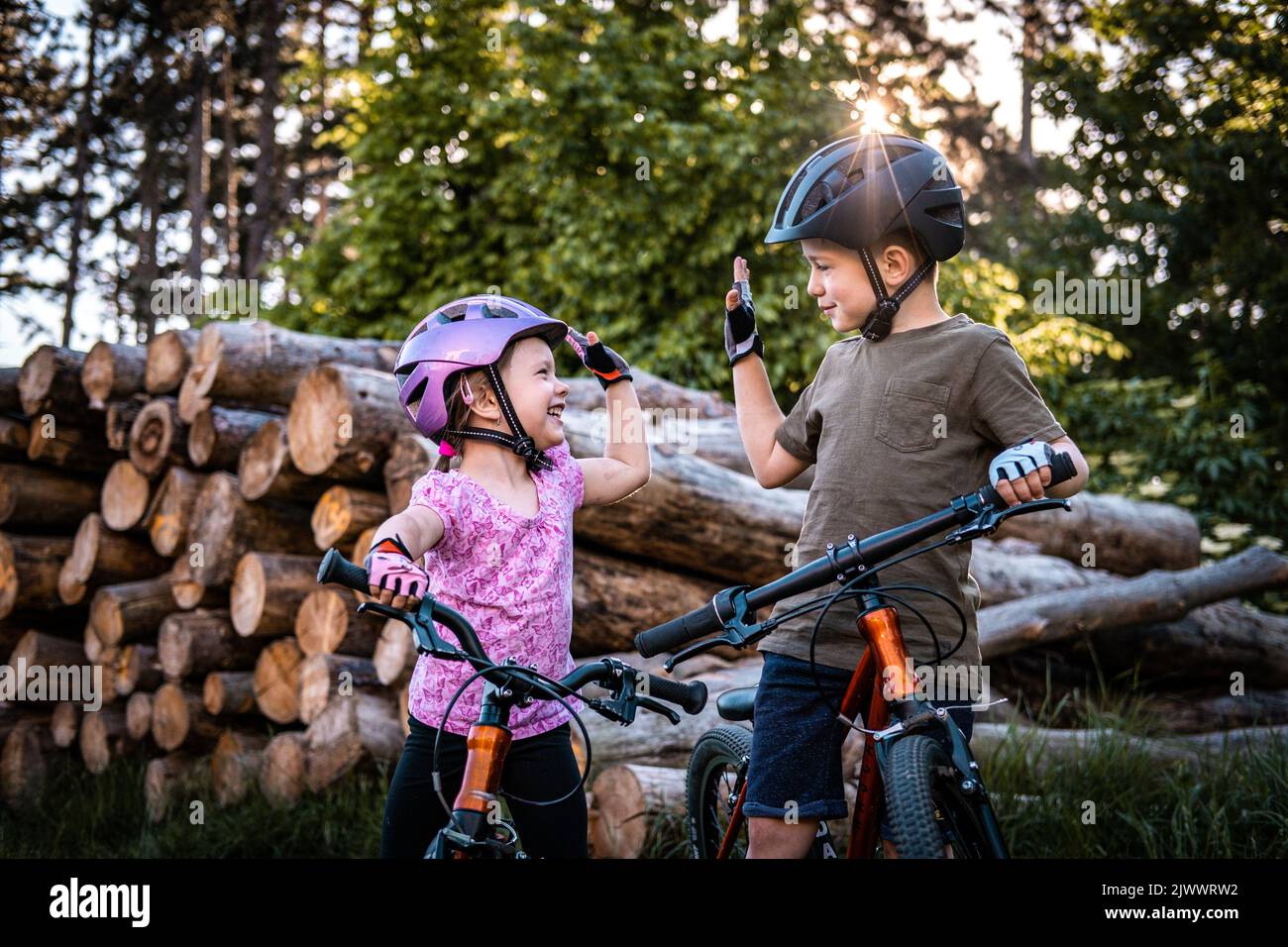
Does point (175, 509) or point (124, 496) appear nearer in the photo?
point (175, 509)

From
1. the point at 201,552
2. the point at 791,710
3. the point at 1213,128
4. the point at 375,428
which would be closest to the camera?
the point at 791,710

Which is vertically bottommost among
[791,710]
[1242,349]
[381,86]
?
[791,710]

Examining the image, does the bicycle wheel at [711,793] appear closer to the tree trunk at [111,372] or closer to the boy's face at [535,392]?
the boy's face at [535,392]

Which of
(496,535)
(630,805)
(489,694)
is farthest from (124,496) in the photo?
(489,694)

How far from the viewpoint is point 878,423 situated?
264 cm

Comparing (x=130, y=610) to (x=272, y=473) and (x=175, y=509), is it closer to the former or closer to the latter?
(x=175, y=509)

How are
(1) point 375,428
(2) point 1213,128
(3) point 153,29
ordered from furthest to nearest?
1. (3) point 153,29
2. (2) point 1213,128
3. (1) point 375,428

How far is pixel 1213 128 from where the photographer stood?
1290 centimetres

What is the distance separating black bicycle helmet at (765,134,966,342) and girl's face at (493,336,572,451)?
661mm

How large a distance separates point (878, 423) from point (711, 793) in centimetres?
119

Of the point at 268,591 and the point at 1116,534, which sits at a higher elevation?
the point at 1116,534

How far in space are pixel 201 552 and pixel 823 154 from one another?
450 centimetres
